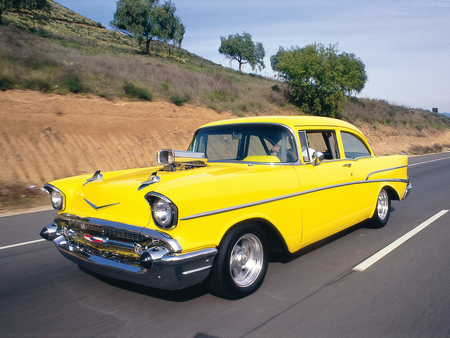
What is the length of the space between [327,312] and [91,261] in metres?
2.07

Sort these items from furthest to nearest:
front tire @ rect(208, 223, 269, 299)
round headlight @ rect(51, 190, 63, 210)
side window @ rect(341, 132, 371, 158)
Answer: side window @ rect(341, 132, 371, 158) → round headlight @ rect(51, 190, 63, 210) → front tire @ rect(208, 223, 269, 299)

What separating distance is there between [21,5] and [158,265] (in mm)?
37932

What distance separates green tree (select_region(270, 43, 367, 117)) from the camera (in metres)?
29.6

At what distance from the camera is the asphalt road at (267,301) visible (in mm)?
2857

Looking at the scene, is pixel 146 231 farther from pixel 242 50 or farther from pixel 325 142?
pixel 242 50

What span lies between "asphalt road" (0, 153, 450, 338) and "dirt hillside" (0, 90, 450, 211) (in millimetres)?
7061

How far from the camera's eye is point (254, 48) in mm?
67188

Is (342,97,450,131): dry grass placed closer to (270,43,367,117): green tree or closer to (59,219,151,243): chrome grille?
(270,43,367,117): green tree

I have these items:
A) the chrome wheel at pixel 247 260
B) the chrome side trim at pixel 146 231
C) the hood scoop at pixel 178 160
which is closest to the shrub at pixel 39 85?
the hood scoop at pixel 178 160

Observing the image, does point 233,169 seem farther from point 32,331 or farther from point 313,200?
point 32,331

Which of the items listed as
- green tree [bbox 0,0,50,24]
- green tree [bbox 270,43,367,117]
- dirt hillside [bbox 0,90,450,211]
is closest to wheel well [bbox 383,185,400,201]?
dirt hillside [bbox 0,90,450,211]

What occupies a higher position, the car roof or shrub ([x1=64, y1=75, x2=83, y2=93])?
shrub ([x1=64, y1=75, x2=83, y2=93])

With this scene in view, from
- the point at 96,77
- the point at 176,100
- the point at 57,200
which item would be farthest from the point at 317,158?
the point at 176,100

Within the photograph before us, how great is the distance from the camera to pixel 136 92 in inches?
698
